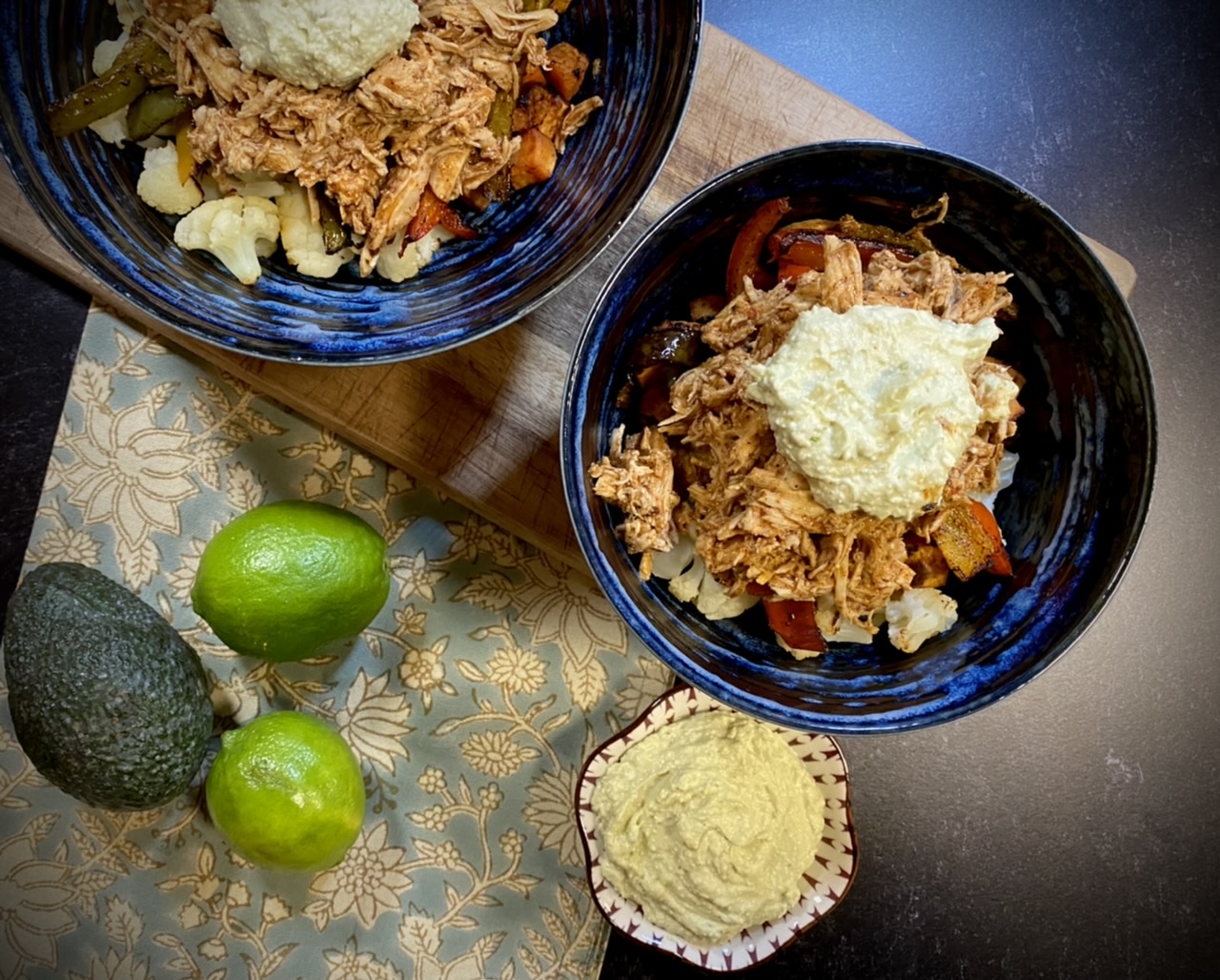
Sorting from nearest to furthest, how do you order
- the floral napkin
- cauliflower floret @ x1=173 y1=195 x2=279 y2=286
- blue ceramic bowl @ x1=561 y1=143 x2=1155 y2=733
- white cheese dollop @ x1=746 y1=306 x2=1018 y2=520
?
white cheese dollop @ x1=746 y1=306 x2=1018 y2=520 → blue ceramic bowl @ x1=561 y1=143 x2=1155 y2=733 → cauliflower floret @ x1=173 y1=195 x2=279 y2=286 → the floral napkin

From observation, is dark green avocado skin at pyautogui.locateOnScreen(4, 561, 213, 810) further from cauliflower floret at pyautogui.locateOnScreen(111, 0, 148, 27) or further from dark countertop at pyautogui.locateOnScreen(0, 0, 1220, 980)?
dark countertop at pyautogui.locateOnScreen(0, 0, 1220, 980)

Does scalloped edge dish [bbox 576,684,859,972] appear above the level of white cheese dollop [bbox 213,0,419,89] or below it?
below

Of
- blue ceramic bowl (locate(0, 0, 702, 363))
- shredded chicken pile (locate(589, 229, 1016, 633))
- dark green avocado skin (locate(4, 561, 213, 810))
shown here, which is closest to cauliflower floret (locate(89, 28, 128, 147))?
blue ceramic bowl (locate(0, 0, 702, 363))

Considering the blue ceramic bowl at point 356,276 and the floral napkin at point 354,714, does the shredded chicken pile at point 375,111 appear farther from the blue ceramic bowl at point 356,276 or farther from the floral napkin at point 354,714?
the floral napkin at point 354,714

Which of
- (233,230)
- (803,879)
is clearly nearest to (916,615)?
(803,879)

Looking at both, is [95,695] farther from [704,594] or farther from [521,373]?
[704,594]
